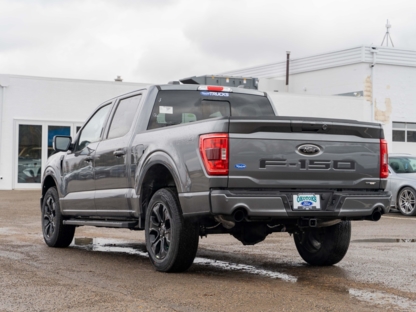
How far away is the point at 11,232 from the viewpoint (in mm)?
12625

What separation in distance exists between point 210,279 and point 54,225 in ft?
12.7

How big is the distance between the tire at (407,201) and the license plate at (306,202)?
11.1m

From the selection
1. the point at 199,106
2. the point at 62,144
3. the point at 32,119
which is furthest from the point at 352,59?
the point at 199,106

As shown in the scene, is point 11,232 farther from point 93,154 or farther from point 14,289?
point 14,289

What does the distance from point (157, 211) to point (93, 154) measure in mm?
2016

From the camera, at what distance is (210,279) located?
730cm

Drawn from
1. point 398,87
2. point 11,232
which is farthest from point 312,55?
point 11,232

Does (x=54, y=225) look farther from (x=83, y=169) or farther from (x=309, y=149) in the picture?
(x=309, y=149)

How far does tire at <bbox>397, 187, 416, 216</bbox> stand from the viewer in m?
17.8

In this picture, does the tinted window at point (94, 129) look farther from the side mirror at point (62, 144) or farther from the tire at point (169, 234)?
the tire at point (169, 234)

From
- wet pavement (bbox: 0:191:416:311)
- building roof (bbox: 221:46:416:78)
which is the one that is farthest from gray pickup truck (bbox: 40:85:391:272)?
building roof (bbox: 221:46:416:78)

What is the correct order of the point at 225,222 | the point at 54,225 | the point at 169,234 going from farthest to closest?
the point at 54,225 → the point at 169,234 → the point at 225,222

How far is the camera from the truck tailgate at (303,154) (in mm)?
6957

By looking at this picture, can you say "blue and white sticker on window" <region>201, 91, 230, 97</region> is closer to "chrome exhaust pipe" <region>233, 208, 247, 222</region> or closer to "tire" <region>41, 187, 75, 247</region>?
"chrome exhaust pipe" <region>233, 208, 247, 222</region>
